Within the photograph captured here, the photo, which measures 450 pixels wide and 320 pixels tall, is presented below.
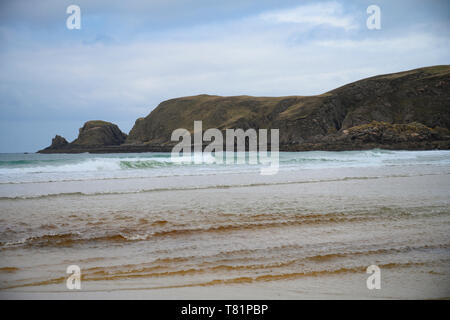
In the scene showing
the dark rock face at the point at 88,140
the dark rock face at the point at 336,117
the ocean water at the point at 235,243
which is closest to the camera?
the ocean water at the point at 235,243

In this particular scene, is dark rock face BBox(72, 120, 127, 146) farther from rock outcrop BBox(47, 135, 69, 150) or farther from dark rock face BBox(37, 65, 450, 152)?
rock outcrop BBox(47, 135, 69, 150)

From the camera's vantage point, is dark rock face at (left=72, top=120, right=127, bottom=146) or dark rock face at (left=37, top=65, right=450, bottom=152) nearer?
dark rock face at (left=37, top=65, right=450, bottom=152)

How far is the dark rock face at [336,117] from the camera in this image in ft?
227

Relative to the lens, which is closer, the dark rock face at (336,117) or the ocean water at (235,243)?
the ocean water at (235,243)

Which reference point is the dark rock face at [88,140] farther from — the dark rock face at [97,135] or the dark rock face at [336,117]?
the dark rock face at [336,117]

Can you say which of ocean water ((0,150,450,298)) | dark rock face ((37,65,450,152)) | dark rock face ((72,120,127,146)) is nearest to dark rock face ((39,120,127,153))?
dark rock face ((72,120,127,146))

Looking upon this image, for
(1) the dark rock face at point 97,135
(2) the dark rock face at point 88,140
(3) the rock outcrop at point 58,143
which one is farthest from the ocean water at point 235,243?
(3) the rock outcrop at point 58,143

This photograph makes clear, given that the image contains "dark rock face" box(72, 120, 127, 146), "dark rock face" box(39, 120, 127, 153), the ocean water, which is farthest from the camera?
"dark rock face" box(72, 120, 127, 146)

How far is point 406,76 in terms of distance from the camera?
94.8 m

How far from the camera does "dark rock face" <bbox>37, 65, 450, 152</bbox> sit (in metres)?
69.1

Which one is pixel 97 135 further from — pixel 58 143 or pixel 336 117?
pixel 336 117

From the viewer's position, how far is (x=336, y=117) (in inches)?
3716

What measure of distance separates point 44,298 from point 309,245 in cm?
355
